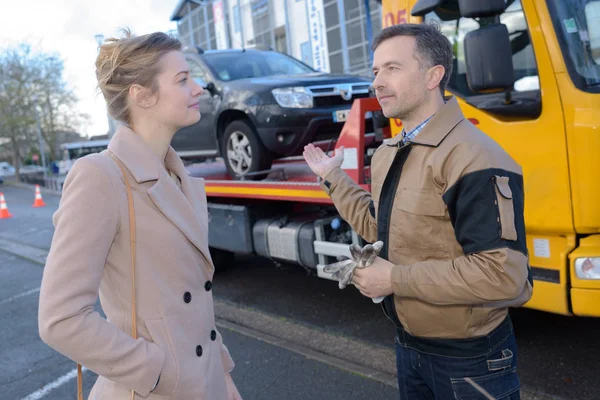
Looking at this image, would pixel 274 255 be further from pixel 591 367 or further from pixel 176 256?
pixel 176 256

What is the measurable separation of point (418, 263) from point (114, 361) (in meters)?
0.92

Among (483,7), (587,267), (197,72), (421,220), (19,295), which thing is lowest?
(19,295)

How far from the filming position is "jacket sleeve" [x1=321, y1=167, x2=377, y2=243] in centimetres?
227

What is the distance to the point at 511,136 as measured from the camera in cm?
347

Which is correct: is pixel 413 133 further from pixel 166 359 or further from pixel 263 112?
pixel 263 112

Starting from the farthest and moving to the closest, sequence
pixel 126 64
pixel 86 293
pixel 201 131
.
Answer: pixel 201 131 → pixel 126 64 → pixel 86 293

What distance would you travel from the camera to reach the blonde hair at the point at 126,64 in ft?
5.51

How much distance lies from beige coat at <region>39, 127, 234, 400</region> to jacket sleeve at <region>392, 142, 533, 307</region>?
68 centimetres

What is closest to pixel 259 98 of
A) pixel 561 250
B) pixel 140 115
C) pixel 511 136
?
pixel 511 136

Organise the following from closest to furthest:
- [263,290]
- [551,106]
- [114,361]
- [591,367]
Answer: [114,361]
[551,106]
[591,367]
[263,290]

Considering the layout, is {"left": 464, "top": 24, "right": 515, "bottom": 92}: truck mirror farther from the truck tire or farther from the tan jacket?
the truck tire

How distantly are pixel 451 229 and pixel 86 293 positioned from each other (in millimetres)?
1080

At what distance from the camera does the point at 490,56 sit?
116 inches

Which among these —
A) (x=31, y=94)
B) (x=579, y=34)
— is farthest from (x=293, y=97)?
(x=31, y=94)
